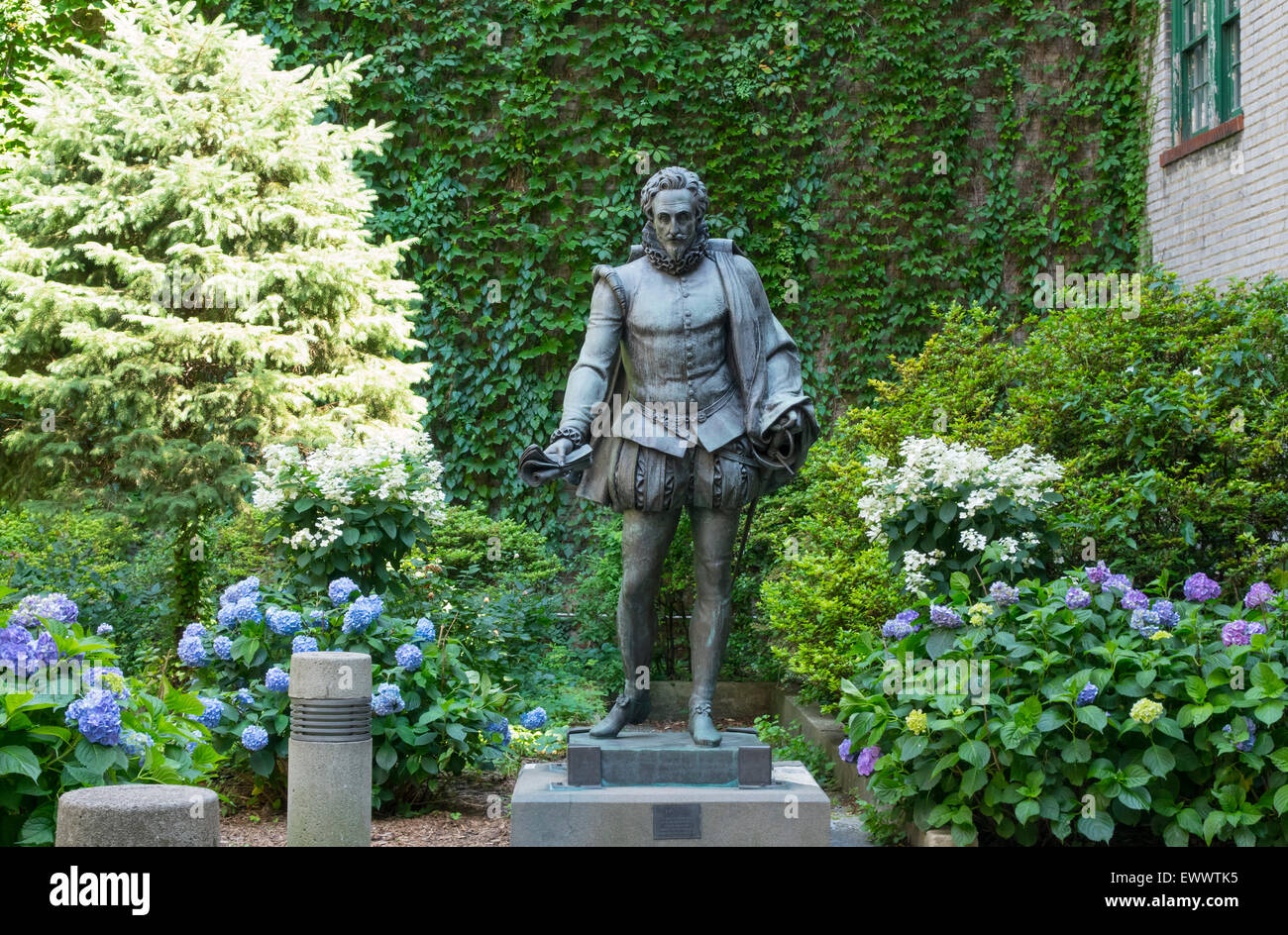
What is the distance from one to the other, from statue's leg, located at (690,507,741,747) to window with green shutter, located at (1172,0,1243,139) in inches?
271

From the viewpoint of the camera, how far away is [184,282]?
8.64 m

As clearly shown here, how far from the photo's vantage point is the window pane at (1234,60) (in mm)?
9242

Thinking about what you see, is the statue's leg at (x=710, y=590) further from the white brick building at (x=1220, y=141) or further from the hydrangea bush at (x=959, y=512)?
the white brick building at (x=1220, y=141)

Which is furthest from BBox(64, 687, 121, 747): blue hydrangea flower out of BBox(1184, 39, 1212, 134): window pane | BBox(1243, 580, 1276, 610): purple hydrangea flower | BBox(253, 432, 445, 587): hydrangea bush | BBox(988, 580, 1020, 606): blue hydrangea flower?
BBox(1184, 39, 1212, 134): window pane

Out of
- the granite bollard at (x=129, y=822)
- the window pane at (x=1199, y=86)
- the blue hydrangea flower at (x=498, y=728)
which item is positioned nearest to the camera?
the granite bollard at (x=129, y=822)

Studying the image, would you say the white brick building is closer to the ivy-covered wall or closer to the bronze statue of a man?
the ivy-covered wall

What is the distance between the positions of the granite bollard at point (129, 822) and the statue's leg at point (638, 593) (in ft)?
6.46

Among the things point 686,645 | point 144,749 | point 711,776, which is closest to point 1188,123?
point 686,645

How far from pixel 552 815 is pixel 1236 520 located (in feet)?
12.9

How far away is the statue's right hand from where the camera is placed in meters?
4.30

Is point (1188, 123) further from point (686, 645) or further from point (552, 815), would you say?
point (552, 815)

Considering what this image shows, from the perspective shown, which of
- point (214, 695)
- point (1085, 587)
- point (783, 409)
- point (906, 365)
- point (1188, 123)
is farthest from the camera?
point (1188, 123)

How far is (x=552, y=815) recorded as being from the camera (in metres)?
4.11

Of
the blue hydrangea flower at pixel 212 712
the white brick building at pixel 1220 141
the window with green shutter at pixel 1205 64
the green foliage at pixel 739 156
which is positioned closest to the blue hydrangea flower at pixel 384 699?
the blue hydrangea flower at pixel 212 712
